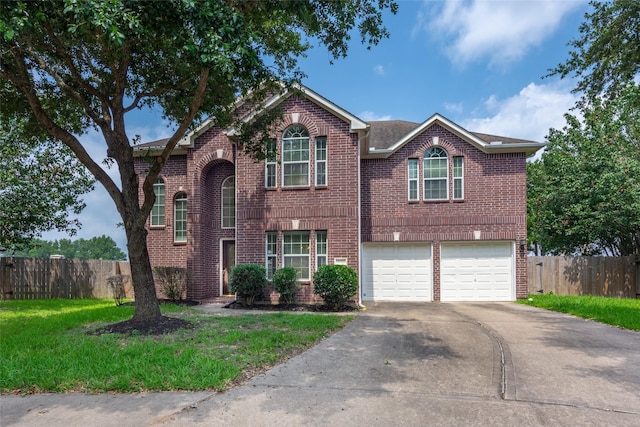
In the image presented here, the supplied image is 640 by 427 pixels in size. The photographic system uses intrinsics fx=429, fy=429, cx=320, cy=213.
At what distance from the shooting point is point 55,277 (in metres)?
17.8

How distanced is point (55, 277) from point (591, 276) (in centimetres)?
2244

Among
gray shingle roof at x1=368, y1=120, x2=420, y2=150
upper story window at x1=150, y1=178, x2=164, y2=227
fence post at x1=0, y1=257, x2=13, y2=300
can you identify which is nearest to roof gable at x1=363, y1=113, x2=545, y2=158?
gray shingle roof at x1=368, y1=120, x2=420, y2=150

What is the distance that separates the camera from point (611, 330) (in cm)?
915

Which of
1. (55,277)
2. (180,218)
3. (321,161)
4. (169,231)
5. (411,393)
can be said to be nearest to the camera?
(411,393)

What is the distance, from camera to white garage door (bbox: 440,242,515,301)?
1531 cm

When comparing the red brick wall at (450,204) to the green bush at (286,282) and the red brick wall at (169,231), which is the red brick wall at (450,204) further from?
the red brick wall at (169,231)

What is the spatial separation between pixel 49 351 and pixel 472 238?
42.4ft

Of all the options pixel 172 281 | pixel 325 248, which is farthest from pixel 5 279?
pixel 325 248

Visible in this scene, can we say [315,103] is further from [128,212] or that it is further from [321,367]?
[321,367]

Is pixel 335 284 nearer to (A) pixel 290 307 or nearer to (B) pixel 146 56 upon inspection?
(A) pixel 290 307

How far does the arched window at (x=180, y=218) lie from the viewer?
53.2 ft

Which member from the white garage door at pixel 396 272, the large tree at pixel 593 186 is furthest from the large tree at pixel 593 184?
the white garage door at pixel 396 272

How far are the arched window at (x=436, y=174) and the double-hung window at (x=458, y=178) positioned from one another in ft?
0.93

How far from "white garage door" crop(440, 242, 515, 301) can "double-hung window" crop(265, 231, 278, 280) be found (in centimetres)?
601
